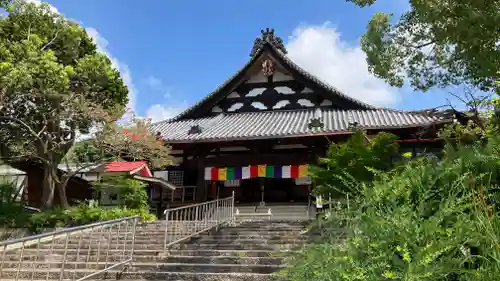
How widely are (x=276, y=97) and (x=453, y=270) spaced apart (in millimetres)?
19170

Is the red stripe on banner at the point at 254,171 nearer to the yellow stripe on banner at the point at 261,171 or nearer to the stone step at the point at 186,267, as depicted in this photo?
the yellow stripe on banner at the point at 261,171

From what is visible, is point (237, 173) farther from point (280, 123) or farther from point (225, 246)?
point (225, 246)

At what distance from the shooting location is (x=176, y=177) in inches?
775

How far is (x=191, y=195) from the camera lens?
62.3ft

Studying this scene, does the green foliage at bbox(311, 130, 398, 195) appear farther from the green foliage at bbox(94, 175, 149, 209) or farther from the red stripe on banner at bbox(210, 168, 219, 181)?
the red stripe on banner at bbox(210, 168, 219, 181)

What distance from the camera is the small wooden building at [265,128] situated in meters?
17.1

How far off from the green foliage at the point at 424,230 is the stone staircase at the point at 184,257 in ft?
7.94

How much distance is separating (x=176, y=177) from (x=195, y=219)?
945 cm

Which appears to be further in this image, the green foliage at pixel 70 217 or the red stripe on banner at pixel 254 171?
the red stripe on banner at pixel 254 171

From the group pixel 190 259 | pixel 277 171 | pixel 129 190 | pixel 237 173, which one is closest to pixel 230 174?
pixel 237 173

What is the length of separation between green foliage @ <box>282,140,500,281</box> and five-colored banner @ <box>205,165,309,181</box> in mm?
13404

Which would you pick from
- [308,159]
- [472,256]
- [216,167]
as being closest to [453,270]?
[472,256]

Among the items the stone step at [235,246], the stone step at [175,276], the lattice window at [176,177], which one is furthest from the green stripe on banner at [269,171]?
the stone step at [175,276]

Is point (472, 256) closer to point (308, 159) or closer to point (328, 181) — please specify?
point (328, 181)
